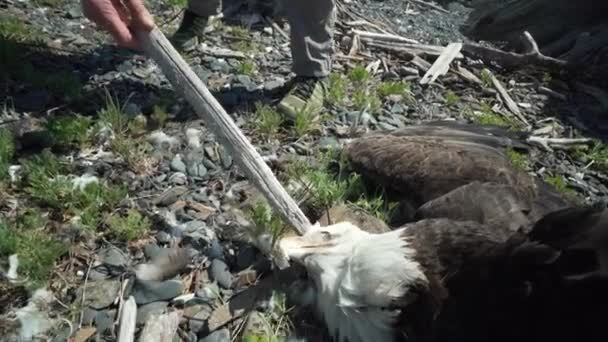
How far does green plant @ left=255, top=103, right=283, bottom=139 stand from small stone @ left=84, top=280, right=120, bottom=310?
169 centimetres

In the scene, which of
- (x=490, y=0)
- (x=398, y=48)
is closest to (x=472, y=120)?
(x=398, y=48)

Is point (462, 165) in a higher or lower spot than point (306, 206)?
higher

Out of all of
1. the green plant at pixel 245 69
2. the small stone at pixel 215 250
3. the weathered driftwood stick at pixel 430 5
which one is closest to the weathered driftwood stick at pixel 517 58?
the weathered driftwood stick at pixel 430 5

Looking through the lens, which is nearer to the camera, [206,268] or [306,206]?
[206,268]

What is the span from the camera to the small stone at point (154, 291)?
301 cm

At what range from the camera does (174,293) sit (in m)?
3.07

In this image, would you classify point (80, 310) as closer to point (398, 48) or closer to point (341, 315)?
point (341, 315)

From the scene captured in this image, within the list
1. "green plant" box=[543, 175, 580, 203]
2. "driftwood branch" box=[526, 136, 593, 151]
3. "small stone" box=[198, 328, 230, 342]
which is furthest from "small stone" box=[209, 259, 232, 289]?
"driftwood branch" box=[526, 136, 593, 151]

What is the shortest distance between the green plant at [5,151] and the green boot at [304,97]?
76.2 inches

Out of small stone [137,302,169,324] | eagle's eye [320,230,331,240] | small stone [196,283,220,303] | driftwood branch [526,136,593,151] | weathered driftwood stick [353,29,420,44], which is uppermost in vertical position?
weathered driftwood stick [353,29,420,44]

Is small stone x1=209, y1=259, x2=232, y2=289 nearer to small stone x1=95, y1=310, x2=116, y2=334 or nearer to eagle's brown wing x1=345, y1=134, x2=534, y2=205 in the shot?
small stone x1=95, y1=310, x2=116, y2=334

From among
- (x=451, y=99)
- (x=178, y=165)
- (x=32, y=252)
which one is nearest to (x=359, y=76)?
(x=451, y=99)

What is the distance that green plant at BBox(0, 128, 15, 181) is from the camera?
3.48m

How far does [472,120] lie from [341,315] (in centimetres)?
280
